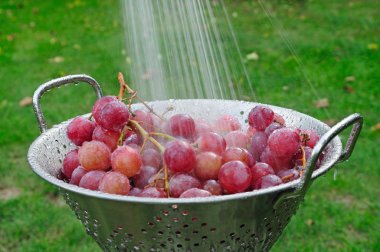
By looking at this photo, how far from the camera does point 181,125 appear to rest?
1.43 m

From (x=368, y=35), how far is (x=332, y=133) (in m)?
4.12

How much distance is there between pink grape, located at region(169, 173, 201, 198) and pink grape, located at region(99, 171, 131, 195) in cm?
11

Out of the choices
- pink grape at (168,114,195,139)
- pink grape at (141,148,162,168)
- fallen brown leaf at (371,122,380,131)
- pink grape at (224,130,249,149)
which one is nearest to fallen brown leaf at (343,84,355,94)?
fallen brown leaf at (371,122,380,131)

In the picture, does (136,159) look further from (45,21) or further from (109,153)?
(45,21)

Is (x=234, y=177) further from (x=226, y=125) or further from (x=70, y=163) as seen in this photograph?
(x=70, y=163)

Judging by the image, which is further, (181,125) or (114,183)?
(181,125)

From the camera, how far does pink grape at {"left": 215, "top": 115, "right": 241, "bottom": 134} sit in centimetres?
159

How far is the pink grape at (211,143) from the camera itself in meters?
1.36

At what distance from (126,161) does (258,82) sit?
2.99m

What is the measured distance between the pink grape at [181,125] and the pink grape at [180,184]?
6.7 inches

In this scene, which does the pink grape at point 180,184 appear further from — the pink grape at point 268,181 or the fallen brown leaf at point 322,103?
the fallen brown leaf at point 322,103

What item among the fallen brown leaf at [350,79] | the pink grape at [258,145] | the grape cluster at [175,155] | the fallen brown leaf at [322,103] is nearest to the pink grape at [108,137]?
the grape cluster at [175,155]

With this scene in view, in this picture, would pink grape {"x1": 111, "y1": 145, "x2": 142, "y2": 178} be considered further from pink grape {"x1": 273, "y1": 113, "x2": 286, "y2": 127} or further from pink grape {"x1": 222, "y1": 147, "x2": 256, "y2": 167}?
pink grape {"x1": 273, "y1": 113, "x2": 286, "y2": 127}

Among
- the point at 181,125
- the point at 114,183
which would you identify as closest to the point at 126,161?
the point at 114,183
